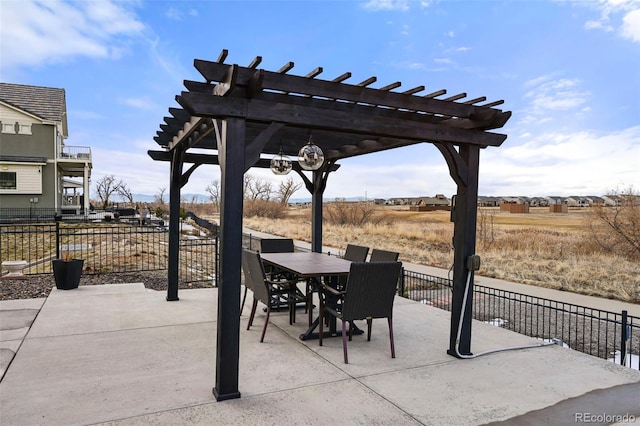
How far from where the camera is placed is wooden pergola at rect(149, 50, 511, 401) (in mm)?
2805

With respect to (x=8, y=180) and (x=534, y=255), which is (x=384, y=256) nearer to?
(x=534, y=255)

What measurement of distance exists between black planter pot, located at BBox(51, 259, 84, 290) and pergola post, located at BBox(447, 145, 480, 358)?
5.51m

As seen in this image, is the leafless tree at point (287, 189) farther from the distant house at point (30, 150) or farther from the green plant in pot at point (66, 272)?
the green plant in pot at point (66, 272)

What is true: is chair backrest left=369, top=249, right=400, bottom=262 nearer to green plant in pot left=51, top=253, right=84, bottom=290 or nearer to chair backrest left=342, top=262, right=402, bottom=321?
chair backrest left=342, top=262, right=402, bottom=321

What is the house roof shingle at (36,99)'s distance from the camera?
19.9 m

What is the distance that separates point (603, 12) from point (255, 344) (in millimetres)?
10702

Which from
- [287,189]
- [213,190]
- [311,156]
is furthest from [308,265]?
[213,190]

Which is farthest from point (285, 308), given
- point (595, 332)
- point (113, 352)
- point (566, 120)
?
point (566, 120)

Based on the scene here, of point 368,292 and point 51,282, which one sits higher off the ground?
point 368,292

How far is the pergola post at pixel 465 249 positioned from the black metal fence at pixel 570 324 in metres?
1.23

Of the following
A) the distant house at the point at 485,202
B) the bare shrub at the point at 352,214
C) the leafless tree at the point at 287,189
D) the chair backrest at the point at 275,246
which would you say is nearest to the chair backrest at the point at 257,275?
the chair backrest at the point at 275,246

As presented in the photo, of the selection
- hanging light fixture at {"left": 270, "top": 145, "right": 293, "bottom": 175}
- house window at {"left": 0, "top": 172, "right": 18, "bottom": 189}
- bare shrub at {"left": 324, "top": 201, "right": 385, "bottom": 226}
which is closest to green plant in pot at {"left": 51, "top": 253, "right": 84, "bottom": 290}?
hanging light fixture at {"left": 270, "top": 145, "right": 293, "bottom": 175}

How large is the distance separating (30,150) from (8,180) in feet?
5.78

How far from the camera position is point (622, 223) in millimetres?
11367
